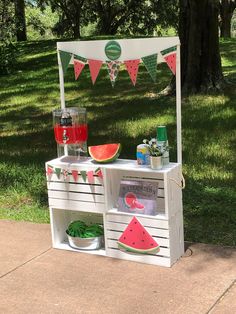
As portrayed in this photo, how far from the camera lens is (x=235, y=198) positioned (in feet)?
17.5

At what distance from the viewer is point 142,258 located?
4105 mm

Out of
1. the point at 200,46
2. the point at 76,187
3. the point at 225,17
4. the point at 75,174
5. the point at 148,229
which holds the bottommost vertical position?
the point at 148,229

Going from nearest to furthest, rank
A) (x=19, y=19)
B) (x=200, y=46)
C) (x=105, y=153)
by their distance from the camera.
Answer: (x=105, y=153) < (x=200, y=46) < (x=19, y=19)

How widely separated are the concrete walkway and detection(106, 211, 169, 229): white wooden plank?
32 cm

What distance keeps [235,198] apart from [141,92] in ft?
19.8

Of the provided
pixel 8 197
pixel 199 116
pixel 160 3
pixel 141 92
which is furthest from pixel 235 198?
pixel 160 3

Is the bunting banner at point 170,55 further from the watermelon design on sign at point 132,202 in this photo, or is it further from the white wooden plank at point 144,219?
the white wooden plank at point 144,219

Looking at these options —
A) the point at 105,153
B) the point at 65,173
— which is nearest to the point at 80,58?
the point at 105,153

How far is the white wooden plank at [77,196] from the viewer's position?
166 inches

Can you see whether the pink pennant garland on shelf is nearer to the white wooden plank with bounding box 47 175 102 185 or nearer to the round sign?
the white wooden plank with bounding box 47 175 102 185

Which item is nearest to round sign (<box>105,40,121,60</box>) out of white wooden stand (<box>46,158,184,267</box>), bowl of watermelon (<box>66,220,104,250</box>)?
white wooden stand (<box>46,158,184,267</box>)

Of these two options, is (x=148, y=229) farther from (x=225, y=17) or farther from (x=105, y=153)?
(x=225, y=17)

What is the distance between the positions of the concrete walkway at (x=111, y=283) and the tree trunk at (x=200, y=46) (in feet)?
19.8

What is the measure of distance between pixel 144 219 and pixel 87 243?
0.61m
